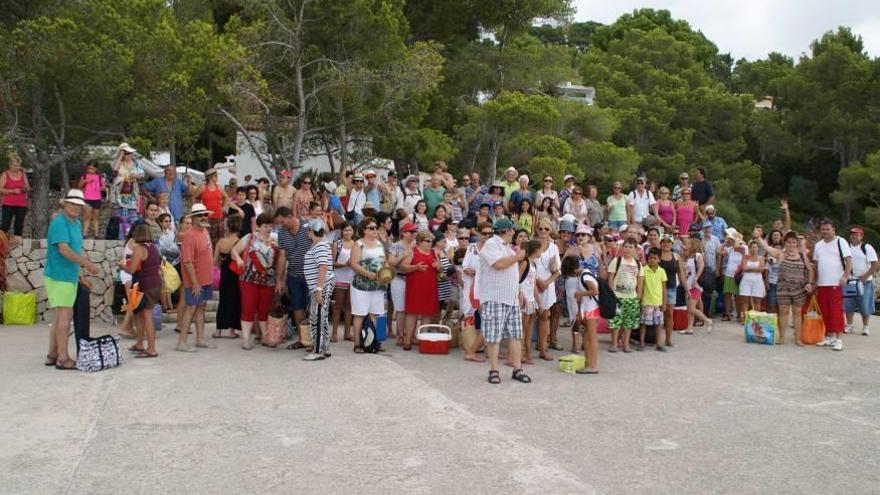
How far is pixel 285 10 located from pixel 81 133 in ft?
18.1

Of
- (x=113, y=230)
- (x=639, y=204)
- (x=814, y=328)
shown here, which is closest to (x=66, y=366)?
(x=113, y=230)

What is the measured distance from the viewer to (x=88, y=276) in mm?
12273

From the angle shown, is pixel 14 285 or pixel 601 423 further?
pixel 14 285

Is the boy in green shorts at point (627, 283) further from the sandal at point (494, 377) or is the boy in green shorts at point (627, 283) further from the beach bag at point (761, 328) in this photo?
the sandal at point (494, 377)

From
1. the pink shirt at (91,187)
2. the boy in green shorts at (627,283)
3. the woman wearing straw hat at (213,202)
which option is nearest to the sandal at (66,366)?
the woman wearing straw hat at (213,202)

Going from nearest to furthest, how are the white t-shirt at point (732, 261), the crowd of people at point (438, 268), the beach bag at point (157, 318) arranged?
1. the crowd of people at point (438, 268)
2. the beach bag at point (157, 318)
3. the white t-shirt at point (732, 261)

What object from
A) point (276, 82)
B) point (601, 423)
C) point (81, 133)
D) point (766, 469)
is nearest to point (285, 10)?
point (276, 82)

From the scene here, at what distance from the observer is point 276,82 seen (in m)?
19.0

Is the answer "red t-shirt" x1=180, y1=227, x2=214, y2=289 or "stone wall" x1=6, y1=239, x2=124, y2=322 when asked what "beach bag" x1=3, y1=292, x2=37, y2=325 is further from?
"red t-shirt" x1=180, y1=227, x2=214, y2=289

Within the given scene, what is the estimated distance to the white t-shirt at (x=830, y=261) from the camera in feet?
37.6

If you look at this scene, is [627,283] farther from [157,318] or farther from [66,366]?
[66,366]

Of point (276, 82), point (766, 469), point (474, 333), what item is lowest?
point (766, 469)

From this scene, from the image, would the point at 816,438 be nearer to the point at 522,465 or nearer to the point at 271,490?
the point at 522,465

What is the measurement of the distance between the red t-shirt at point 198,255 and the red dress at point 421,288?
2544 mm
